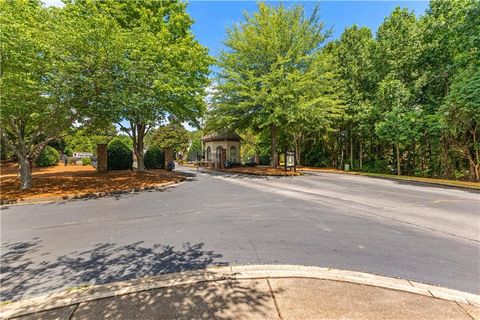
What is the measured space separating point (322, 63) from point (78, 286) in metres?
17.6

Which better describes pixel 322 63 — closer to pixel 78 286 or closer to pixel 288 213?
pixel 288 213

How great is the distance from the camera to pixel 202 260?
3.82 meters

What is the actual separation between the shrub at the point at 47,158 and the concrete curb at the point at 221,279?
2186cm

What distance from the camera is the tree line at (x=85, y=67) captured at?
8133 millimetres

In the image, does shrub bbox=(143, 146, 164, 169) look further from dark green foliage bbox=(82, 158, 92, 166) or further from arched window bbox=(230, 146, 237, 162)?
arched window bbox=(230, 146, 237, 162)

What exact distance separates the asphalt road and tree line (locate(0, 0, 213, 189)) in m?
4.19

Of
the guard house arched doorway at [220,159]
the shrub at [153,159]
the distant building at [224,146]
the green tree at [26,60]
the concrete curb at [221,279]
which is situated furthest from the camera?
the distant building at [224,146]

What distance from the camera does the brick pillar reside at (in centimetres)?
1627

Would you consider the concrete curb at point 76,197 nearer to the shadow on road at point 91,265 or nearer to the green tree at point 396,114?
the shadow on road at point 91,265

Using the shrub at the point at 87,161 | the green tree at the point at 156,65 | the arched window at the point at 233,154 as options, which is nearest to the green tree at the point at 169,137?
the shrub at the point at 87,161

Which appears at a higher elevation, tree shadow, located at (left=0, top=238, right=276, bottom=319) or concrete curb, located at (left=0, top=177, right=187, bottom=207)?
concrete curb, located at (left=0, top=177, right=187, bottom=207)

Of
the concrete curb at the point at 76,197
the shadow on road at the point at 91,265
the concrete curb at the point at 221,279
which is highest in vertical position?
the concrete curb at the point at 76,197

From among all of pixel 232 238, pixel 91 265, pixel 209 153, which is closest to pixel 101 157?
pixel 209 153

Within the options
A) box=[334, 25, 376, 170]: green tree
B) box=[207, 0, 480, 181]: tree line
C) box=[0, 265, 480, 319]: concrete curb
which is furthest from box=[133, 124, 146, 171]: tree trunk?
box=[334, 25, 376, 170]: green tree
